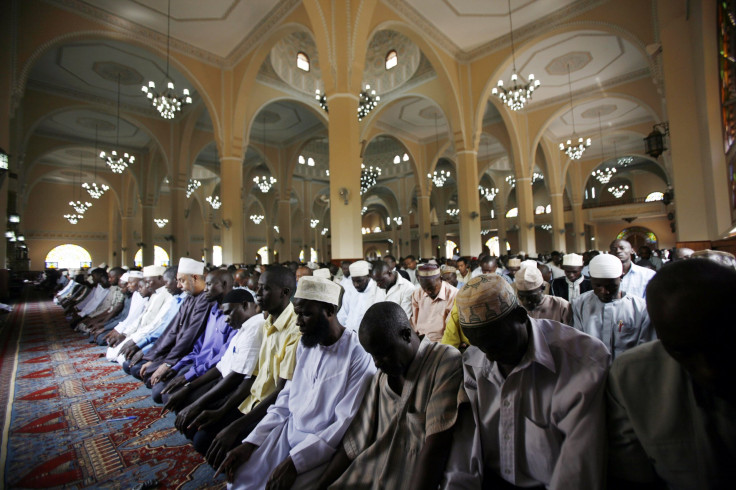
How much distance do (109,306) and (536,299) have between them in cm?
786

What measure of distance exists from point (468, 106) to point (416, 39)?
2574 mm

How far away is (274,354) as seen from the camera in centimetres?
245

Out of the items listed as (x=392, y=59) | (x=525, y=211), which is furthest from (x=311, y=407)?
(x=525, y=211)

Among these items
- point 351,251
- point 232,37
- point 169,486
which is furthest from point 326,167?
point 169,486

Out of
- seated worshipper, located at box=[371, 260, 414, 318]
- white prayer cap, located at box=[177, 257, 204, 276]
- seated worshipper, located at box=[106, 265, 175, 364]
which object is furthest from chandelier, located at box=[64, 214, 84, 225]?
seated worshipper, located at box=[371, 260, 414, 318]

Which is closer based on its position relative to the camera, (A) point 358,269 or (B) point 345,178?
(A) point 358,269

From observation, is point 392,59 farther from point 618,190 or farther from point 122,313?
point 618,190

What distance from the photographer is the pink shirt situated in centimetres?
354

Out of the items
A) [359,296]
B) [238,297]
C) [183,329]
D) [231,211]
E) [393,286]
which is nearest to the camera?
[238,297]

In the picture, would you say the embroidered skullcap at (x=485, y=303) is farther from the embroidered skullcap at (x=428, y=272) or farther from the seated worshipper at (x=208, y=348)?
the seated worshipper at (x=208, y=348)

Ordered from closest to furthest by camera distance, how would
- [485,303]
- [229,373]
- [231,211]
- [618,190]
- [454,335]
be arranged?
[485,303]
[229,373]
[454,335]
[231,211]
[618,190]

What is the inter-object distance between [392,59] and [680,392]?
42.9 ft

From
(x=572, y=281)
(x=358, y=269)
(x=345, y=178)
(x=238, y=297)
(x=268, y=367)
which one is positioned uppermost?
(x=345, y=178)

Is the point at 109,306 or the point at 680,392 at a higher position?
the point at 680,392
